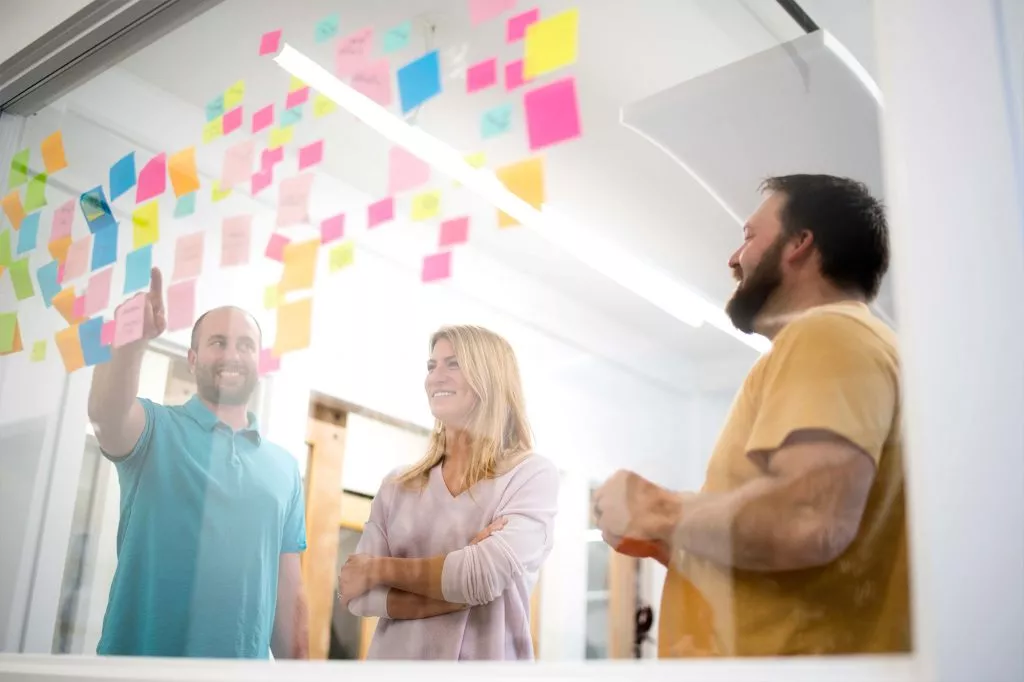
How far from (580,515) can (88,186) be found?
4.04 feet

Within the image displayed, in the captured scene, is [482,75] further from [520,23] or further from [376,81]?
[376,81]

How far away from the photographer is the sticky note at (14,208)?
184 cm

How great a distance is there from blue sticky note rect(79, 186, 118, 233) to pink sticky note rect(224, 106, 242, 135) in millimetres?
306

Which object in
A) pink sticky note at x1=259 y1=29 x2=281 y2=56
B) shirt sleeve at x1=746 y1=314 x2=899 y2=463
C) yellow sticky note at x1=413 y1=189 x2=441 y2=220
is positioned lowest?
shirt sleeve at x1=746 y1=314 x2=899 y2=463

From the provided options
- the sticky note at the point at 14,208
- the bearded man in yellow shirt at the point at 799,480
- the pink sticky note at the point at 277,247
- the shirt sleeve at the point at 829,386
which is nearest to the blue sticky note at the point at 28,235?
the sticky note at the point at 14,208

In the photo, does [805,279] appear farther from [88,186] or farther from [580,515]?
[88,186]

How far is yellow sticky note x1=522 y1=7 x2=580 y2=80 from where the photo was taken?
1.14m

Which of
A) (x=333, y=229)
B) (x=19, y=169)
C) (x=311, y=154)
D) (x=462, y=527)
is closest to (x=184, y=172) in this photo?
(x=311, y=154)

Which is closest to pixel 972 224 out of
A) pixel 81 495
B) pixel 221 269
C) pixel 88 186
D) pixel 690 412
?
pixel 690 412

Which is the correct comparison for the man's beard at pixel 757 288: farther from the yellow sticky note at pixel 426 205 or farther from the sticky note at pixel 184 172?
the sticky note at pixel 184 172

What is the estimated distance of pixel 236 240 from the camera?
1.46 m

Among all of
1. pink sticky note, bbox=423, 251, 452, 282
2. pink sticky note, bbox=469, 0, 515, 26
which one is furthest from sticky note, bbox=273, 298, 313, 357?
pink sticky note, bbox=469, 0, 515, 26

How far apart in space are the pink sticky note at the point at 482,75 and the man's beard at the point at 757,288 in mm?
441

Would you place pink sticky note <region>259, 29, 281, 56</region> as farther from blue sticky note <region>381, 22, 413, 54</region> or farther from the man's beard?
the man's beard
